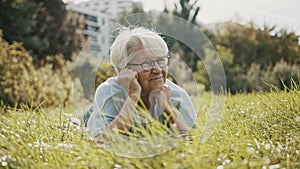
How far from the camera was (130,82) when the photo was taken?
2.31 meters

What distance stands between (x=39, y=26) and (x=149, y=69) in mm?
17670

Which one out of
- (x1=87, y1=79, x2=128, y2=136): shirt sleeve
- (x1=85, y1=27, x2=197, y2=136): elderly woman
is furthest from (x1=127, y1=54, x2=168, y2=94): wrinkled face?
(x1=87, y1=79, x2=128, y2=136): shirt sleeve

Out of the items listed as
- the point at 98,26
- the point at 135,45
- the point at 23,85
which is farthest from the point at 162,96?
the point at 98,26

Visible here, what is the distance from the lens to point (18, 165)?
6.25 ft

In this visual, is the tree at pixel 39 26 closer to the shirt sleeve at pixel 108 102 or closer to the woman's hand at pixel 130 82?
the shirt sleeve at pixel 108 102

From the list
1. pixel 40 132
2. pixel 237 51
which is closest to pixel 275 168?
pixel 40 132

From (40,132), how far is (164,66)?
76cm

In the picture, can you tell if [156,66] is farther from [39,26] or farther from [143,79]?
[39,26]

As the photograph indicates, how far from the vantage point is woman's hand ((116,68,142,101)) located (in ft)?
7.50

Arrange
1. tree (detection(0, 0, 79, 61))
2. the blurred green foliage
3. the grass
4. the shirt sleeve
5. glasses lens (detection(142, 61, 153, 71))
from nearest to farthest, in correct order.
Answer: the grass < glasses lens (detection(142, 61, 153, 71)) < the shirt sleeve < the blurred green foliage < tree (detection(0, 0, 79, 61))

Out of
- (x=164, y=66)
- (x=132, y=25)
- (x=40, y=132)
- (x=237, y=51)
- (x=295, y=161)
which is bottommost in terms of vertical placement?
(x=237, y=51)

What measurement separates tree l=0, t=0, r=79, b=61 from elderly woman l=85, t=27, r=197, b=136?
1448 centimetres

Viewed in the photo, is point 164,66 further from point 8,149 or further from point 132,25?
point 8,149

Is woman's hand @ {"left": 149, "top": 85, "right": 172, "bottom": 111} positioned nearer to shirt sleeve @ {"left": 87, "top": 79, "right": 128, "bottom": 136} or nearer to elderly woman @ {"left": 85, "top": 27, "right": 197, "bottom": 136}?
elderly woman @ {"left": 85, "top": 27, "right": 197, "bottom": 136}
